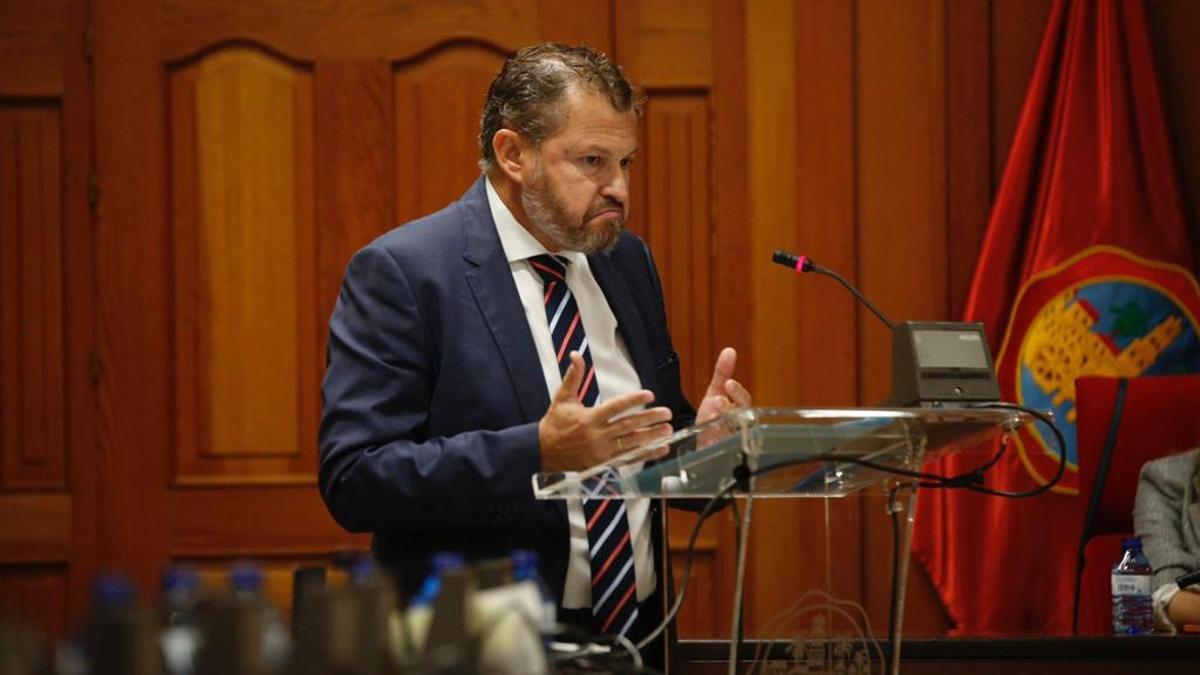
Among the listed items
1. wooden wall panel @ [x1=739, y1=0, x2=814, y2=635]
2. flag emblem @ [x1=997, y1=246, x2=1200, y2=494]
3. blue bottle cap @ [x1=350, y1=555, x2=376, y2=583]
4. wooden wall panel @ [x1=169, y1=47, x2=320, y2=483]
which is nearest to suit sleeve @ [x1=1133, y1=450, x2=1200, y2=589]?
flag emblem @ [x1=997, y1=246, x2=1200, y2=494]

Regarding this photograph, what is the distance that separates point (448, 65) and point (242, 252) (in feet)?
2.56

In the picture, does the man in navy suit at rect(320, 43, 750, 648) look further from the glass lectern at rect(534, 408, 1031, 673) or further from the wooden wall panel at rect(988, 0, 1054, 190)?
the wooden wall panel at rect(988, 0, 1054, 190)

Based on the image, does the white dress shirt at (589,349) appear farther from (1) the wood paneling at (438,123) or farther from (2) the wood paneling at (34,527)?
(2) the wood paneling at (34,527)

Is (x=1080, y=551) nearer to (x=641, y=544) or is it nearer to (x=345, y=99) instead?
(x=641, y=544)

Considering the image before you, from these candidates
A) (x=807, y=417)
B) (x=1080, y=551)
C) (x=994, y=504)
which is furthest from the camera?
(x=994, y=504)

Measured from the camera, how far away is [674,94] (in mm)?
4336

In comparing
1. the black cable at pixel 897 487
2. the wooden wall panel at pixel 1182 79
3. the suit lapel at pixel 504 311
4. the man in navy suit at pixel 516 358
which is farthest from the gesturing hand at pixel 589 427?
the wooden wall panel at pixel 1182 79

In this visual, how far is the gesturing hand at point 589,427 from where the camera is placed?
199 centimetres

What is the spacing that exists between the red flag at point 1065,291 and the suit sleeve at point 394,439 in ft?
7.17

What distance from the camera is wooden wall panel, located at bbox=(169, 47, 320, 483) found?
14.0ft

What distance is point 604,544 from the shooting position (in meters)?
2.36

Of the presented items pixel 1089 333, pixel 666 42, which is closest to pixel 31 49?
pixel 666 42

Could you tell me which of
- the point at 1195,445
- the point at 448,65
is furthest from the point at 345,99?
the point at 1195,445

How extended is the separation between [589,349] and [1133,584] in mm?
1707
